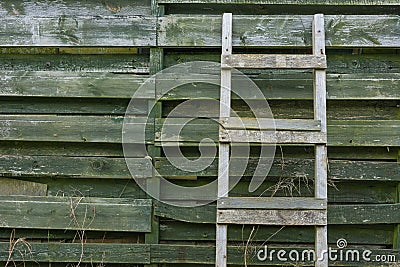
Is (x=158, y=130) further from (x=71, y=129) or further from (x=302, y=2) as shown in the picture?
(x=302, y=2)

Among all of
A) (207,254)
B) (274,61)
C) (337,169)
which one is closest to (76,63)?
(274,61)

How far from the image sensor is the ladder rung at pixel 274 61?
357 centimetres

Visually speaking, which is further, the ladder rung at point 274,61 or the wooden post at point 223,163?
the ladder rung at point 274,61

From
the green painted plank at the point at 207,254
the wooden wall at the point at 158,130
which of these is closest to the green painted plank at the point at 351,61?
the wooden wall at the point at 158,130

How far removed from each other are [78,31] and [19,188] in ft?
4.20

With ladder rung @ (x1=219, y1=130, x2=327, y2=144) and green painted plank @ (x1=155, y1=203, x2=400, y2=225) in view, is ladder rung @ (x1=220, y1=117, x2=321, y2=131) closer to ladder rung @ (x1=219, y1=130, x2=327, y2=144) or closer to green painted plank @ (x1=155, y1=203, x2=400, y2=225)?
ladder rung @ (x1=219, y1=130, x2=327, y2=144)

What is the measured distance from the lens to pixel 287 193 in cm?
382

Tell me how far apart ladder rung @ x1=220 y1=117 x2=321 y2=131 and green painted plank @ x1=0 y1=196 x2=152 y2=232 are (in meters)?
0.88

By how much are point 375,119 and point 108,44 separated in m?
2.10

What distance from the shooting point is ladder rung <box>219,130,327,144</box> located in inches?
137

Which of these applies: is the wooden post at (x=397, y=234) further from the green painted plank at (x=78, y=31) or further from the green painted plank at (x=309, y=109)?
the green painted plank at (x=78, y=31)

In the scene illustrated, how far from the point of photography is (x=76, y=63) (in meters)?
3.94

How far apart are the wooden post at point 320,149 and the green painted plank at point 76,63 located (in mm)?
1272

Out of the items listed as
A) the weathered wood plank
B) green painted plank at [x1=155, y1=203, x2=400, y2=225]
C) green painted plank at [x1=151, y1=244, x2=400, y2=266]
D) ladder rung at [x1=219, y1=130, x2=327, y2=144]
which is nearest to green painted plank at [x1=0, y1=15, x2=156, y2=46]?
ladder rung at [x1=219, y1=130, x2=327, y2=144]
